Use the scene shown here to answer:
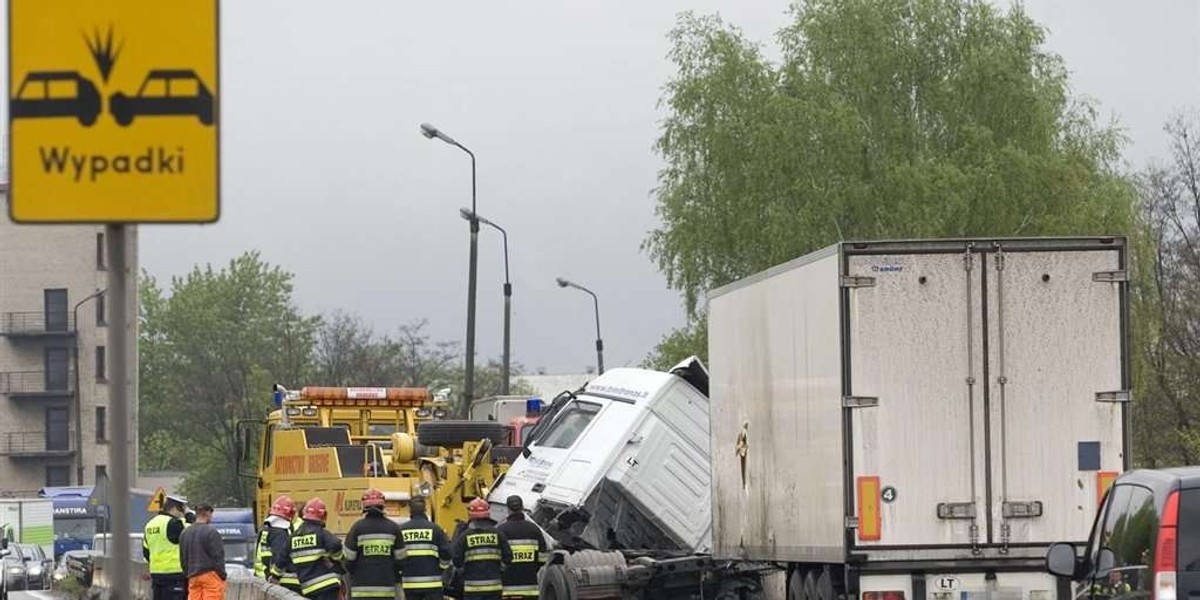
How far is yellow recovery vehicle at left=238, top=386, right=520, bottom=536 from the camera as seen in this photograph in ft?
85.8

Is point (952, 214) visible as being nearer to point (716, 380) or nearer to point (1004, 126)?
point (1004, 126)

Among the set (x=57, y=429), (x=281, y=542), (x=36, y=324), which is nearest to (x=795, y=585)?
(x=281, y=542)

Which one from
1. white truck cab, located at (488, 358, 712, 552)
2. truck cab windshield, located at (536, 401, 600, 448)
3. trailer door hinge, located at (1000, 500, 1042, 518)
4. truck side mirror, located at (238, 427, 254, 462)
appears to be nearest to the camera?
trailer door hinge, located at (1000, 500, 1042, 518)

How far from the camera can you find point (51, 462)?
373 ft

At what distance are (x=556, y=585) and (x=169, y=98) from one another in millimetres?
15595

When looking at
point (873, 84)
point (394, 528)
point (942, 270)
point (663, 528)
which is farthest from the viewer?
point (873, 84)

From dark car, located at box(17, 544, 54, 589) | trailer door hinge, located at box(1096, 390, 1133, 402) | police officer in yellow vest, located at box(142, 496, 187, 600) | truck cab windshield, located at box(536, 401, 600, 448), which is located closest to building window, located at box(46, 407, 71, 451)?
dark car, located at box(17, 544, 54, 589)

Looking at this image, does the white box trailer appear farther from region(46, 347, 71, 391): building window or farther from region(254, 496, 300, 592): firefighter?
region(46, 347, 71, 391): building window

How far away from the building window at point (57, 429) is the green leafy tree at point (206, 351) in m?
6.15

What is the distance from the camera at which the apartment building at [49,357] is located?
10944 centimetres

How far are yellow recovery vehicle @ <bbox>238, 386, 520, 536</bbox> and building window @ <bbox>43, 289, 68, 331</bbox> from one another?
83.4 metres

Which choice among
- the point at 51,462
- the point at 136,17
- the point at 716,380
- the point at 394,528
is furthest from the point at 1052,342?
the point at 51,462

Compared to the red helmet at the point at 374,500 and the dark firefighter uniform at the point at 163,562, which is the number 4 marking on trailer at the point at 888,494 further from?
the dark firefighter uniform at the point at 163,562

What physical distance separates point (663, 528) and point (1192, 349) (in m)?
26.6
